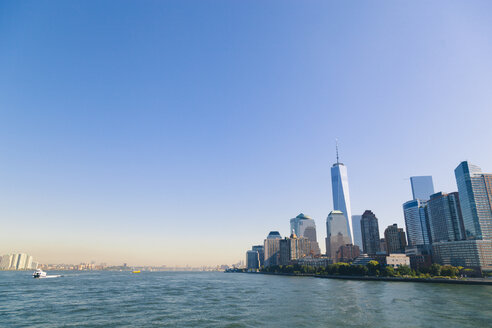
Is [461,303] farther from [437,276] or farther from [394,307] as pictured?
[437,276]

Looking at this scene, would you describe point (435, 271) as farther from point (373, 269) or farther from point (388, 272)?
point (373, 269)

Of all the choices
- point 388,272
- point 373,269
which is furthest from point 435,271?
point 373,269

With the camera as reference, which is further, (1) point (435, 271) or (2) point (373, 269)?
(2) point (373, 269)

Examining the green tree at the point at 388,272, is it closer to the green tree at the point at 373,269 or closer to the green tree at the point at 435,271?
the green tree at the point at 373,269

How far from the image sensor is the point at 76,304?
71750mm

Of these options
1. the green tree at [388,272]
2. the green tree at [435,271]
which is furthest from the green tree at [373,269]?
the green tree at [435,271]

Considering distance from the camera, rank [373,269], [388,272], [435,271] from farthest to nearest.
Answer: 1. [373,269]
2. [388,272]
3. [435,271]

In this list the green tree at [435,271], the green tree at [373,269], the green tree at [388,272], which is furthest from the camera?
the green tree at [373,269]

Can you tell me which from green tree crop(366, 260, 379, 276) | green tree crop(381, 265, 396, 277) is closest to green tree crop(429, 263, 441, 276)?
green tree crop(381, 265, 396, 277)

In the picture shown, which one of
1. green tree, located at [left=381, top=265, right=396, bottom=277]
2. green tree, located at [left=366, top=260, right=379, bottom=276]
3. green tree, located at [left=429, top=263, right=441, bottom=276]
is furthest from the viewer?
green tree, located at [left=366, top=260, right=379, bottom=276]

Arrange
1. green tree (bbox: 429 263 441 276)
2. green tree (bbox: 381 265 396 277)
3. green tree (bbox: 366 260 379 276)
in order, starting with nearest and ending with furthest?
green tree (bbox: 429 263 441 276) < green tree (bbox: 381 265 396 277) < green tree (bbox: 366 260 379 276)

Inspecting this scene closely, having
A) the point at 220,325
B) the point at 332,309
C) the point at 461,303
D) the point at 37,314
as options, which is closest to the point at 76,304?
the point at 37,314

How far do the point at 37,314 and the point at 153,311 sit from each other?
23.2m

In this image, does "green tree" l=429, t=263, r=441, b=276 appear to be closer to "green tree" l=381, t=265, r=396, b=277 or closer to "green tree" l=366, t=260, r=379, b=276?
"green tree" l=381, t=265, r=396, b=277
